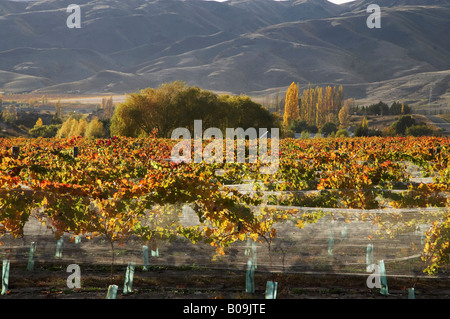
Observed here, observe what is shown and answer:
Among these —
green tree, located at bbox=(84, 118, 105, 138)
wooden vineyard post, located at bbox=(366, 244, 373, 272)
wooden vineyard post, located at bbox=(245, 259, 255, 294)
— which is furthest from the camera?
green tree, located at bbox=(84, 118, 105, 138)

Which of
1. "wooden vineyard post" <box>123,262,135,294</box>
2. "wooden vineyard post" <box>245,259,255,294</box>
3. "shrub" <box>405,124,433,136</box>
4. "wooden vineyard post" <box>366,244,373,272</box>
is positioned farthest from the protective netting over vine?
"shrub" <box>405,124,433,136</box>

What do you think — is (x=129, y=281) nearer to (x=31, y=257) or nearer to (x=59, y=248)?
(x=59, y=248)

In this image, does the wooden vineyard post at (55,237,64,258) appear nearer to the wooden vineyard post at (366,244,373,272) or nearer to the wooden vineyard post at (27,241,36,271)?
the wooden vineyard post at (27,241,36,271)

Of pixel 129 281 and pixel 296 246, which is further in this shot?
pixel 296 246

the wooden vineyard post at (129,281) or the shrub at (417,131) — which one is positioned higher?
the shrub at (417,131)

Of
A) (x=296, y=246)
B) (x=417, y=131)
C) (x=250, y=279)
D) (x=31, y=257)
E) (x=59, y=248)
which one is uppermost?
(x=417, y=131)

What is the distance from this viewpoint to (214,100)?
7650cm

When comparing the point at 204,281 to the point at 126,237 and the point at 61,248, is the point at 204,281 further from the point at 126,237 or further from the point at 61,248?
the point at 61,248

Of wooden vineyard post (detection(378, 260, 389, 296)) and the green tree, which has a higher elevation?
the green tree

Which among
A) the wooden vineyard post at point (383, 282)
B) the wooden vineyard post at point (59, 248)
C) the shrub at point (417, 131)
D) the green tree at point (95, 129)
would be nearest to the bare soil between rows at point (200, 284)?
the wooden vineyard post at point (383, 282)

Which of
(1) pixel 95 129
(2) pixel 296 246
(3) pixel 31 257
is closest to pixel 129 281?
(3) pixel 31 257

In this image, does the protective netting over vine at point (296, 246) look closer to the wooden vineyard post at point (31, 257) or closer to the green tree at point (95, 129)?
the wooden vineyard post at point (31, 257)

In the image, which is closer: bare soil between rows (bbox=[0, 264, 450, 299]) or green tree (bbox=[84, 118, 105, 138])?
bare soil between rows (bbox=[0, 264, 450, 299])

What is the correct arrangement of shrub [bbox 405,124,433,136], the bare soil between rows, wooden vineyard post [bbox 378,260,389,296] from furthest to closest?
shrub [bbox 405,124,433,136] < wooden vineyard post [bbox 378,260,389,296] < the bare soil between rows
